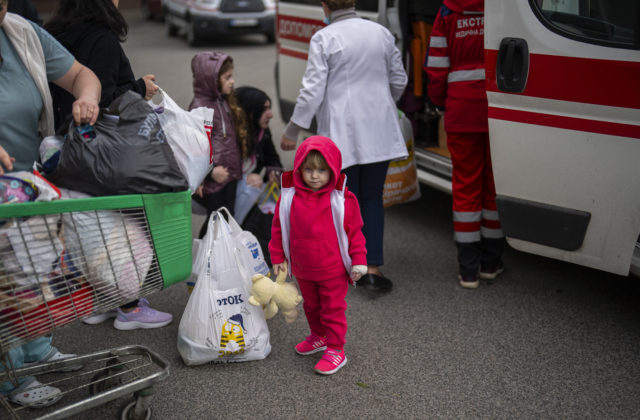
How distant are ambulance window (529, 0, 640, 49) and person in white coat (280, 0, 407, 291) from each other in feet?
3.09

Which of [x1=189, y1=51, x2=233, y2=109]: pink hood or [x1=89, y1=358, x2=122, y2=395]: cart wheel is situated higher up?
[x1=189, y1=51, x2=233, y2=109]: pink hood

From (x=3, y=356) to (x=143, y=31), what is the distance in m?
17.4

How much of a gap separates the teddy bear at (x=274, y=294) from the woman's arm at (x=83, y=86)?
1.05 metres

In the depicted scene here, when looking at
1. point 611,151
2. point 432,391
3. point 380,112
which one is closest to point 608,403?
point 432,391

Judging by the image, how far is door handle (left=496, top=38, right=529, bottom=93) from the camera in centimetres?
297

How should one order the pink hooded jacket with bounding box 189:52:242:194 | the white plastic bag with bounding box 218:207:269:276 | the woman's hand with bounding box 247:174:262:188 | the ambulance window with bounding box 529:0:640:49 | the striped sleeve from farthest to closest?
the woman's hand with bounding box 247:174:262:188 < the pink hooded jacket with bounding box 189:52:242:194 < the striped sleeve < the white plastic bag with bounding box 218:207:269:276 < the ambulance window with bounding box 529:0:640:49

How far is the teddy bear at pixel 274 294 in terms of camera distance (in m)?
2.92

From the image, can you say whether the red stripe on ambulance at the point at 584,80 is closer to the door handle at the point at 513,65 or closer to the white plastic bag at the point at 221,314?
the door handle at the point at 513,65

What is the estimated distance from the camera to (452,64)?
141 inches

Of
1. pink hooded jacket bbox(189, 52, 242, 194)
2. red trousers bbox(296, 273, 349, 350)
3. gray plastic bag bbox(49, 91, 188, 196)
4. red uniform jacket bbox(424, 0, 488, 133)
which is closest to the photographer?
gray plastic bag bbox(49, 91, 188, 196)

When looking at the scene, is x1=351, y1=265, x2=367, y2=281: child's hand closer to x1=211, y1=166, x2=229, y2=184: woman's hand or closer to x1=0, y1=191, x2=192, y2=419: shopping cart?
x1=0, y1=191, x2=192, y2=419: shopping cart

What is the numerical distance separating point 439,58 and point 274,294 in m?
1.67

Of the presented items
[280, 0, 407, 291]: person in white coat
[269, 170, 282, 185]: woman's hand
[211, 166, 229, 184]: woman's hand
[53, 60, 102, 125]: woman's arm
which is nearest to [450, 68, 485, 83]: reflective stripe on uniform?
[280, 0, 407, 291]: person in white coat

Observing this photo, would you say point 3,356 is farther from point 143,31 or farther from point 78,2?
point 143,31
